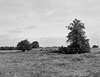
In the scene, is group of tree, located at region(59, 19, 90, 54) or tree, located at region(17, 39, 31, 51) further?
tree, located at region(17, 39, 31, 51)

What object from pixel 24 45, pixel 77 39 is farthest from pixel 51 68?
pixel 24 45

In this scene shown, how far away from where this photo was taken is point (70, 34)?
46.6 m

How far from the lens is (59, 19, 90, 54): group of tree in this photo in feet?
146

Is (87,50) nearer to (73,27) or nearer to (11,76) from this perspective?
(73,27)

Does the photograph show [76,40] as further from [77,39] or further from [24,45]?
[24,45]

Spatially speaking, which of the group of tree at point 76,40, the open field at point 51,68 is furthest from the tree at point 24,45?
the open field at point 51,68

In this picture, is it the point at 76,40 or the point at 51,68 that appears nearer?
the point at 51,68

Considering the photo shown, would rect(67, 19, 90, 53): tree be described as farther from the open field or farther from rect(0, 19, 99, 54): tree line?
the open field

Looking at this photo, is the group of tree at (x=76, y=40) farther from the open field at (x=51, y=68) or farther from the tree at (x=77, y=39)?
the open field at (x=51, y=68)

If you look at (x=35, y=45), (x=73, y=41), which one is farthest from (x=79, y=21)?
(x=35, y=45)

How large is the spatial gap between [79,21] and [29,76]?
127 feet

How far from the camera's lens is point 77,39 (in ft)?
148

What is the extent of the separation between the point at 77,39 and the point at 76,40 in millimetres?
596

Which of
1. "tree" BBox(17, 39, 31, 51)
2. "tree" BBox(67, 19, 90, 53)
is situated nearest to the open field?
"tree" BBox(67, 19, 90, 53)
